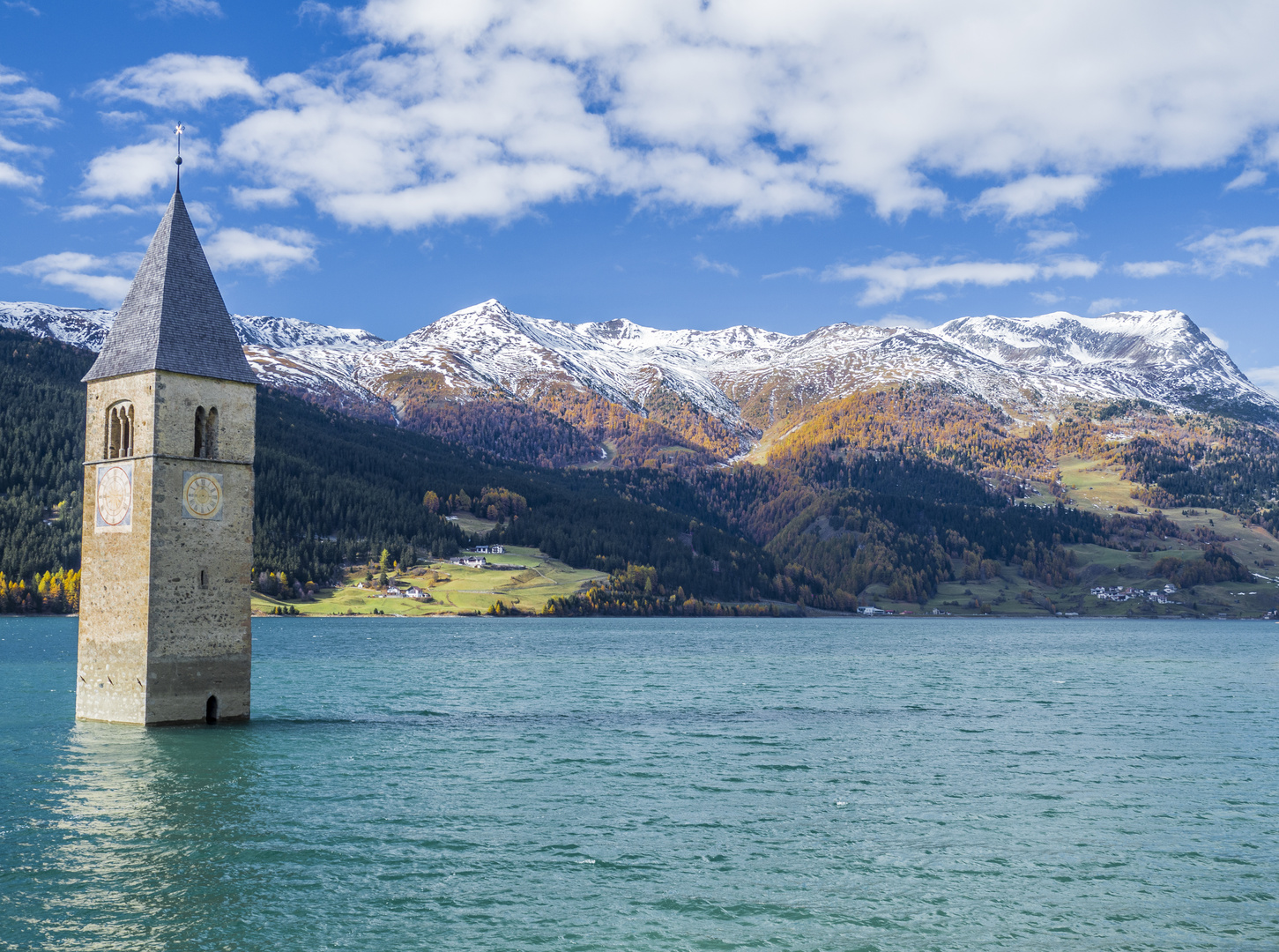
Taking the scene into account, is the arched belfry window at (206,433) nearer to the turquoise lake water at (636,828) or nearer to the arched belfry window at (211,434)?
the arched belfry window at (211,434)

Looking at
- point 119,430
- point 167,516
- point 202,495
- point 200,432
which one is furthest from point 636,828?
point 119,430

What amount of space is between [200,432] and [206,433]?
28cm

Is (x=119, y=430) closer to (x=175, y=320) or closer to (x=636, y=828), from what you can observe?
(x=175, y=320)

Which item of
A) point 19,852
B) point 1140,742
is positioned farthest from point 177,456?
point 1140,742

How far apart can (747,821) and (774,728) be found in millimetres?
27539

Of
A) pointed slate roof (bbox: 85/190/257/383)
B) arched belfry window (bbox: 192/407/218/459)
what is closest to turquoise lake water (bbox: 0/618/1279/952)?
arched belfry window (bbox: 192/407/218/459)

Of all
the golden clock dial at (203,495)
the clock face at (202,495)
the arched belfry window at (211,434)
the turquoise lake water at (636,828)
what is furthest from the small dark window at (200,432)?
the turquoise lake water at (636,828)

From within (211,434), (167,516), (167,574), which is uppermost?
(211,434)

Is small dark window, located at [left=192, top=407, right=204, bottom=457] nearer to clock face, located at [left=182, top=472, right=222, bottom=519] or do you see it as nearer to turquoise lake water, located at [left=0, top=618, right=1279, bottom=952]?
clock face, located at [left=182, top=472, right=222, bottom=519]

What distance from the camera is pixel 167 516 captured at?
49.2 metres

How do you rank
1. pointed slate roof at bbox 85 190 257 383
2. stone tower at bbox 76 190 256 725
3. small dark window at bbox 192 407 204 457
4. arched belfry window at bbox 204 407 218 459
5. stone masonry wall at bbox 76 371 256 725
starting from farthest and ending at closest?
arched belfry window at bbox 204 407 218 459
small dark window at bbox 192 407 204 457
pointed slate roof at bbox 85 190 257 383
stone tower at bbox 76 190 256 725
stone masonry wall at bbox 76 371 256 725

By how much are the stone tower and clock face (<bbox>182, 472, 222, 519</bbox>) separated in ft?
0.17

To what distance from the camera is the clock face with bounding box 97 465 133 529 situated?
49.8 m

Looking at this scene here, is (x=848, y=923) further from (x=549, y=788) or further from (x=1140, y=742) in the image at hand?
(x=1140, y=742)
